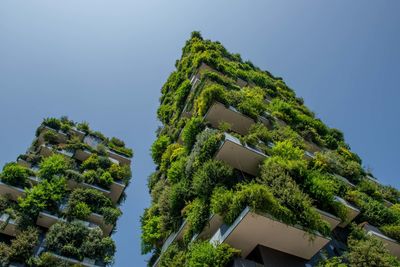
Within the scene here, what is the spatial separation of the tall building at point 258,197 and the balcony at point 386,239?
52 mm

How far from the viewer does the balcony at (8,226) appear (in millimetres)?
27172

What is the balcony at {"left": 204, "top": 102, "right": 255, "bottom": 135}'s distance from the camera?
73.7 ft

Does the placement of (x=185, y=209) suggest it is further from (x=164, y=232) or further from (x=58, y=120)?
(x=58, y=120)

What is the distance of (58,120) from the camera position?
137ft

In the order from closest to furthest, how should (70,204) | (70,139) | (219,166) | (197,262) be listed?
(197,262) → (219,166) → (70,204) → (70,139)

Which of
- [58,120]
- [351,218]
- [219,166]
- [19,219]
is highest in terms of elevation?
[58,120]

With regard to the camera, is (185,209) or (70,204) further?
(70,204)

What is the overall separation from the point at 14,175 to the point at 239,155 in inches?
837

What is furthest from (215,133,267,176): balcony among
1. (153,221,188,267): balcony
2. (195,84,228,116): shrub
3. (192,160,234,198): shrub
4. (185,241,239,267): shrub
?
(185,241,239,267): shrub

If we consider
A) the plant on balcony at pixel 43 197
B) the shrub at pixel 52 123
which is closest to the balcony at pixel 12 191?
the plant on balcony at pixel 43 197

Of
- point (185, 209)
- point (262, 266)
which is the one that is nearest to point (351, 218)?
point (262, 266)

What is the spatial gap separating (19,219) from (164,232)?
13.5 meters

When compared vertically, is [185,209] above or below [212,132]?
below

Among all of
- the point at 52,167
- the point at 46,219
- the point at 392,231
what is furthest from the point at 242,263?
the point at 52,167
